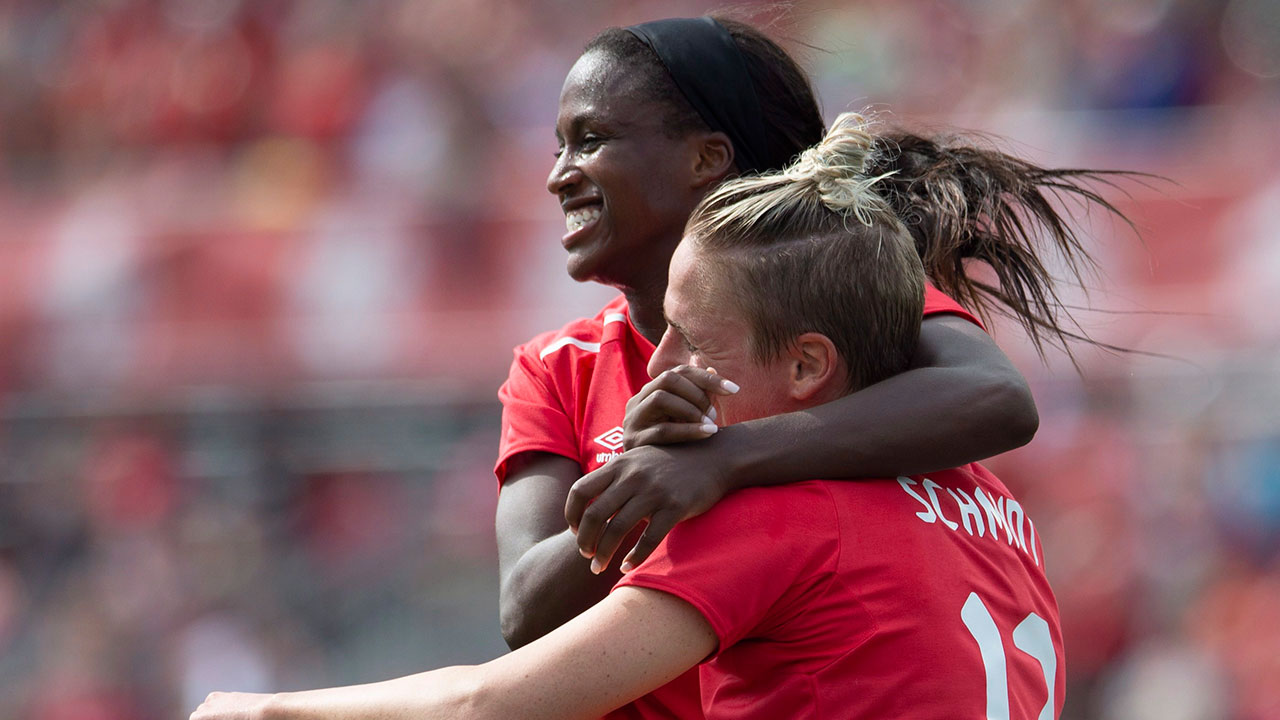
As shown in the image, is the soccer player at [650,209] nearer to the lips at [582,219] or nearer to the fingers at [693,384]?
the lips at [582,219]

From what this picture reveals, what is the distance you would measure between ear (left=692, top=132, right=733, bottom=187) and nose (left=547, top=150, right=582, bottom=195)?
0.23 metres

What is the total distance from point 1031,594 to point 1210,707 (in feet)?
16.0

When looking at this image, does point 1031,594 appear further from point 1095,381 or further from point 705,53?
point 1095,381

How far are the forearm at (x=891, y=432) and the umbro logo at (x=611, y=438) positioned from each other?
25.0 inches

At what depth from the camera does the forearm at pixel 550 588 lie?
7.47 ft

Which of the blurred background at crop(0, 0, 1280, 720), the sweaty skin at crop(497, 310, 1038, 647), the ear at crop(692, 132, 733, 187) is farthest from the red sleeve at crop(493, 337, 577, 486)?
the blurred background at crop(0, 0, 1280, 720)

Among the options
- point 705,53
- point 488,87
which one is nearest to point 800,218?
point 705,53

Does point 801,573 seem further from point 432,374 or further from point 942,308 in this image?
point 432,374

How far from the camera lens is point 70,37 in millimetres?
10391

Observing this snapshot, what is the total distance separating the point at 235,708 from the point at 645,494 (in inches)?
23.8

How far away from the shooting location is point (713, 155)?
2.77 metres

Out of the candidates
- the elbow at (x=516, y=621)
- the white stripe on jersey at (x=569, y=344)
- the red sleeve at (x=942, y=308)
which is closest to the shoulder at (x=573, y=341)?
the white stripe on jersey at (x=569, y=344)

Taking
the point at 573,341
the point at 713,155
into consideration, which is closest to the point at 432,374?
the point at 573,341

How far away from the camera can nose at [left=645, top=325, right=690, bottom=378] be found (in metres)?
2.10
